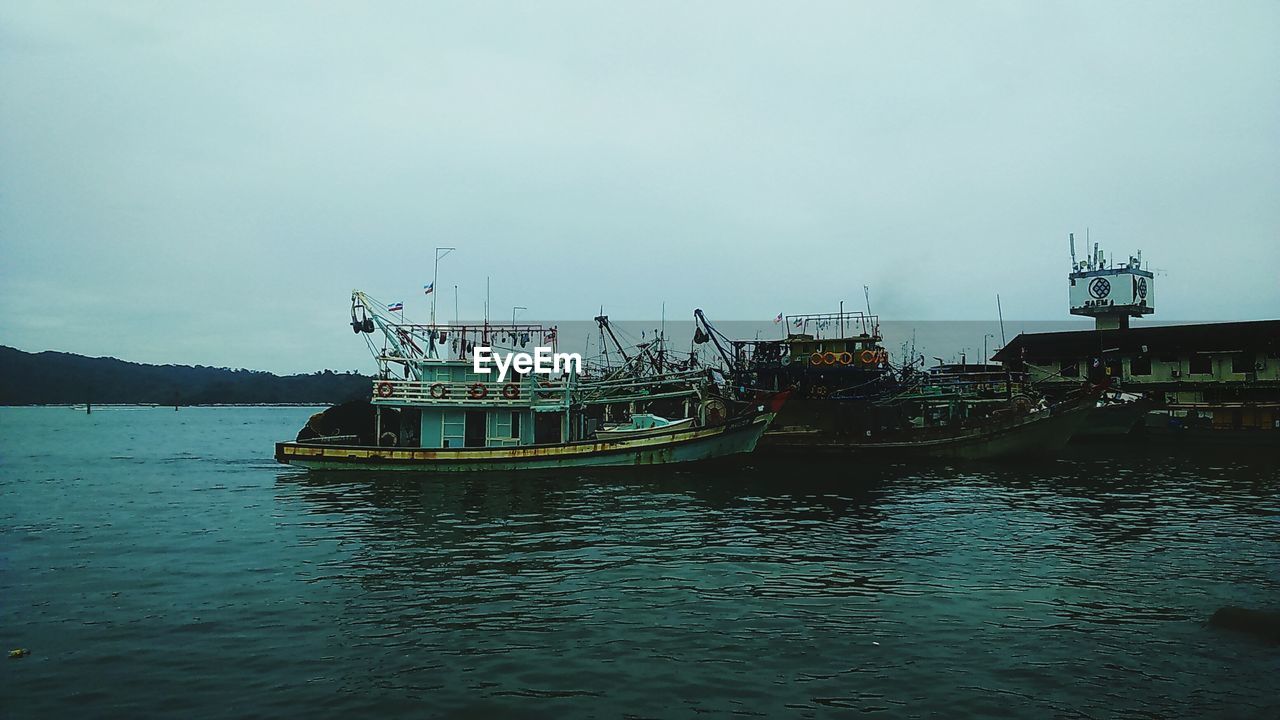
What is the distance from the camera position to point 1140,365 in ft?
262

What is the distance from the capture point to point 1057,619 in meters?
15.2

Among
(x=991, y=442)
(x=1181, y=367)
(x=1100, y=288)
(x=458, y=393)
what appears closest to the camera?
(x=458, y=393)

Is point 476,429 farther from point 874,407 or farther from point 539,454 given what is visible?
point 874,407

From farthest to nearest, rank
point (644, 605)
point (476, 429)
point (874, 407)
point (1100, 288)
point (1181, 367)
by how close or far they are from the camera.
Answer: point (1100, 288) → point (1181, 367) → point (874, 407) → point (476, 429) → point (644, 605)

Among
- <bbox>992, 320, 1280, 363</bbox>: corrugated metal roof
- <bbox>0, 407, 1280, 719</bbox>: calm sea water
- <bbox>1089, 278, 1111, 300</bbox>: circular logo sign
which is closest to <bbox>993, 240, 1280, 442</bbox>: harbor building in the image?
<bbox>992, 320, 1280, 363</bbox>: corrugated metal roof

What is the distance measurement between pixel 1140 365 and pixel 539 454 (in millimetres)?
67670

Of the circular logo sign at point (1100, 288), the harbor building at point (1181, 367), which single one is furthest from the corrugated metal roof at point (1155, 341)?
the circular logo sign at point (1100, 288)

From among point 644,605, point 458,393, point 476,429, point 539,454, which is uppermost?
point 458,393

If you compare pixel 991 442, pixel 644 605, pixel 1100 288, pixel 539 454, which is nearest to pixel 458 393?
pixel 539 454

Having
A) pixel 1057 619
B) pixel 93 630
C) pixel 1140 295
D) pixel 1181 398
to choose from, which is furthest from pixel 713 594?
pixel 1140 295

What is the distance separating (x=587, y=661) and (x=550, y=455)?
2808 cm

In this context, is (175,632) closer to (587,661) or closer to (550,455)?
(587,661)

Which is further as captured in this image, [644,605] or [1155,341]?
[1155,341]

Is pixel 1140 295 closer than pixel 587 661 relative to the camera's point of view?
No
